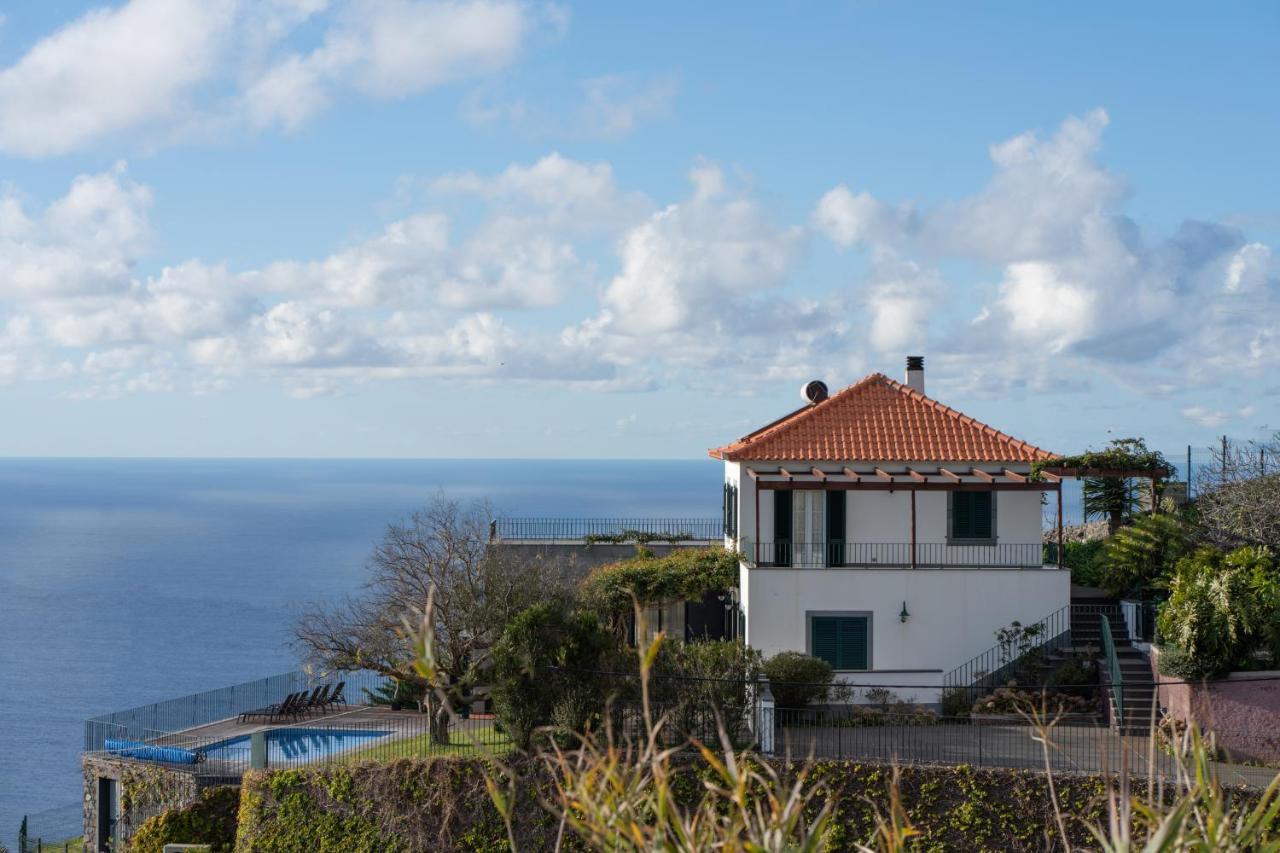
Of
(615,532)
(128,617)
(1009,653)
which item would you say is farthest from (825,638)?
(128,617)

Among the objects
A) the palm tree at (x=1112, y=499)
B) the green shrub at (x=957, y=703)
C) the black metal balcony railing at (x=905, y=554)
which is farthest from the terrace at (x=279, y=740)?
the palm tree at (x=1112, y=499)

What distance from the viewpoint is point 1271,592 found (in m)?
21.9

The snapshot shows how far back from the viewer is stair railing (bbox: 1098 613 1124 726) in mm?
22109

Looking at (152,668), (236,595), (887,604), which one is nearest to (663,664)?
(887,604)

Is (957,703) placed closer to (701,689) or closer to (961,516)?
(961,516)

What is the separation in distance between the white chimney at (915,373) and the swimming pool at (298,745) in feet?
46.7

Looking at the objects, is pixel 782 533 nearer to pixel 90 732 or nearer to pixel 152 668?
pixel 90 732

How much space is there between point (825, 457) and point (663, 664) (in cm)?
663

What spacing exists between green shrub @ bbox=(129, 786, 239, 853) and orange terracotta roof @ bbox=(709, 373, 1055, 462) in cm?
1175

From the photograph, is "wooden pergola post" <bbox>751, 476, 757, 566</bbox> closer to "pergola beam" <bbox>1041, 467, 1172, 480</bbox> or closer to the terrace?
"pergola beam" <bbox>1041, 467, 1172, 480</bbox>

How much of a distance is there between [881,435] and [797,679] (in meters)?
6.16

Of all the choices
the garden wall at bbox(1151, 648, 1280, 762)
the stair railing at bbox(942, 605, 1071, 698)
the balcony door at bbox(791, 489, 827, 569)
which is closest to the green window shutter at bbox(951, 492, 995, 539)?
the stair railing at bbox(942, 605, 1071, 698)

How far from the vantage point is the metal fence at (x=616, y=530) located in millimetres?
32938

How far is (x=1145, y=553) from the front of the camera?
2589 centimetres
